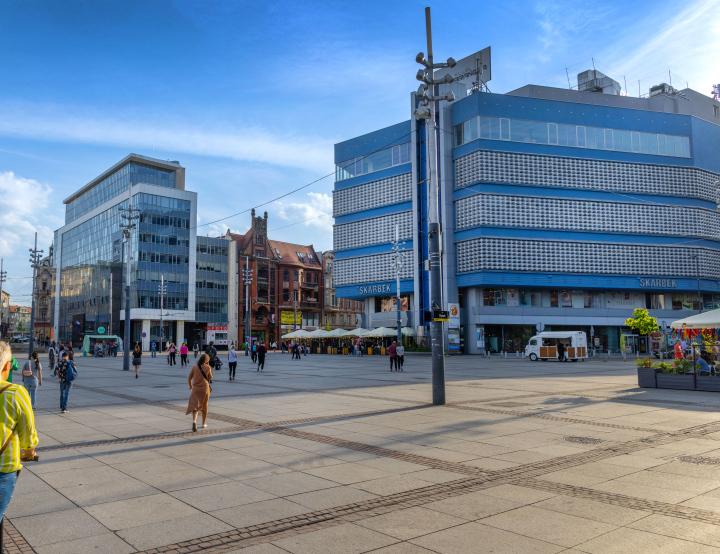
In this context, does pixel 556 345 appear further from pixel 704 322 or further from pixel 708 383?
pixel 708 383

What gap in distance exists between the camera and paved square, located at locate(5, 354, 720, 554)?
5.62 metres

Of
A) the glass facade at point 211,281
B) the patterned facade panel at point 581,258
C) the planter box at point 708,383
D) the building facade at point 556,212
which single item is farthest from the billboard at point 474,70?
the planter box at point 708,383

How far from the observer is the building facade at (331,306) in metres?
104

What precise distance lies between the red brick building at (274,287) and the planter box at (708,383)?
246 ft

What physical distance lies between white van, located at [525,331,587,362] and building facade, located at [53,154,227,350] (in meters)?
51.7

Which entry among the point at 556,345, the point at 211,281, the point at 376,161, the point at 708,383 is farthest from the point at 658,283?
the point at 211,281

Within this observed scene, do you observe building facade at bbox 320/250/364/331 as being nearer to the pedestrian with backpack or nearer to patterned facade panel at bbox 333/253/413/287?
patterned facade panel at bbox 333/253/413/287

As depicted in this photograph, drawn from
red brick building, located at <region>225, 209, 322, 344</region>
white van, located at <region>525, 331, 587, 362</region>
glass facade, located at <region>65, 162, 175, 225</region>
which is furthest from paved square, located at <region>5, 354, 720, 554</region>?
red brick building, located at <region>225, 209, 322, 344</region>

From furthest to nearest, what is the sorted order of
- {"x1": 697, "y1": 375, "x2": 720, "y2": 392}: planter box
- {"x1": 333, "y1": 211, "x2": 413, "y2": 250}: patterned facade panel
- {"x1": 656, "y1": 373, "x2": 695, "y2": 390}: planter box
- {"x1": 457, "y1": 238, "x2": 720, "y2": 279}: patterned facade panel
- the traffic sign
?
{"x1": 333, "y1": 211, "x2": 413, "y2": 250}: patterned facade panel < {"x1": 457, "y1": 238, "x2": 720, "y2": 279}: patterned facade panel < {"x1": 656, "y1": 373, "x2": 695, "y2": 390}: planter box < {"x1": 697, "y1": 375, "x2": 720, "y2": 392}: planter box < the traffic sign

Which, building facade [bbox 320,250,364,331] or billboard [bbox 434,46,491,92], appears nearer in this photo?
billboard [bbox 434,46,491,92]

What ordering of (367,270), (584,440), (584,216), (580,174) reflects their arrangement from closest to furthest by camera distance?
(584,440), (584,216), (580,174), (367,270)

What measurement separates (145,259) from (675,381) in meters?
74.0

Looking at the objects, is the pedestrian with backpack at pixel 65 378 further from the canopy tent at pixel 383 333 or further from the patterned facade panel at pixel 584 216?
the patterned facade panel at pixel 584 216

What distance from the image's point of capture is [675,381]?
20078 millimetres
